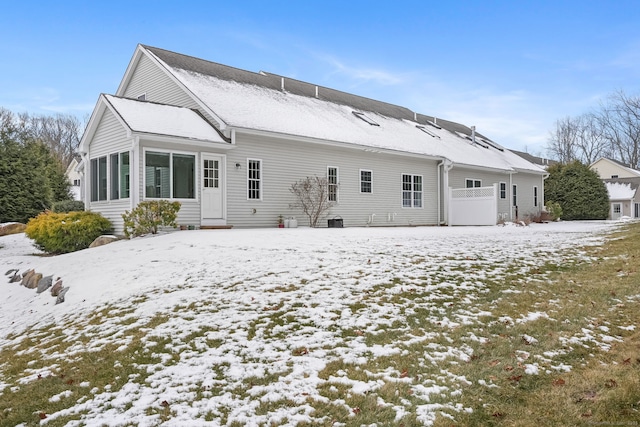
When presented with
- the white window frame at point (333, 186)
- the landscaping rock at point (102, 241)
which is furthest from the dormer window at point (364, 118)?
the landscaping rock at point (102, 241)

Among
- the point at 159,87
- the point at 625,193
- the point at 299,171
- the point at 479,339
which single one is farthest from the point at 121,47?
the point at 625,193

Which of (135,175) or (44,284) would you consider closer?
(44,284)

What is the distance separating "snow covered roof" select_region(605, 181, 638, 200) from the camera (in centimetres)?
3906

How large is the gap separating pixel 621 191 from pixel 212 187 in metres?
39.7

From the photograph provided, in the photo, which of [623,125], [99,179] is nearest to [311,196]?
[99,179]

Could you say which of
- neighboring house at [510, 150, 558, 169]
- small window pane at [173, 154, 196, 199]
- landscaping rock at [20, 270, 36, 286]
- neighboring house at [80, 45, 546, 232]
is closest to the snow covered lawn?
landscaping rock at [20, 270, 36, 286]

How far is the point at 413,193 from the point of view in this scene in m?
19.2

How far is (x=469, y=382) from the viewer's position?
3.59 m

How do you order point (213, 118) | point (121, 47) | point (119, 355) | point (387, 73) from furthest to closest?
1. point (387, 73)
2. point (121, 47)
3. point (213, 118)
4. point (119, 355)

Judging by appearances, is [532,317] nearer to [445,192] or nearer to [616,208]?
[445,192]

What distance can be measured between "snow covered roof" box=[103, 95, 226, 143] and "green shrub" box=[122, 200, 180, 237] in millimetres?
1925

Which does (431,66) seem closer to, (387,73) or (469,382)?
(387,73)

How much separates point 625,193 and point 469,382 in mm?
44011

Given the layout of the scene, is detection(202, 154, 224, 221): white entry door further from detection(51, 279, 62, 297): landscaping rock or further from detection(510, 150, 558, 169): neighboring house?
detection(510, 150, 558, 169): neighboring house
